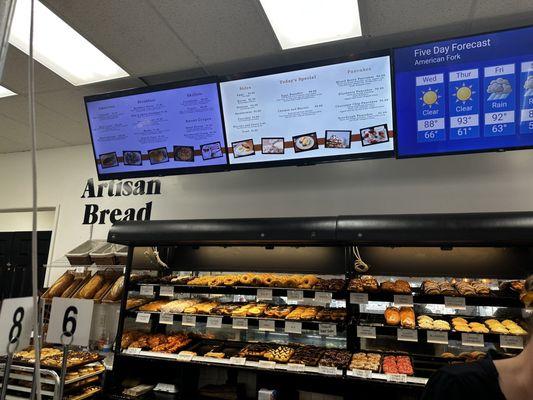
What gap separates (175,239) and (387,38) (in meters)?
2.45

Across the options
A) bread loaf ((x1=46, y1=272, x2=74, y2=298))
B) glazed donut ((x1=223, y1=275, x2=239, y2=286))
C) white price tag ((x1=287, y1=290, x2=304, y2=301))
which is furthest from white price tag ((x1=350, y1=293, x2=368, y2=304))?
bread loaf ((x1=46, y1=272, x2=74, y2=298))

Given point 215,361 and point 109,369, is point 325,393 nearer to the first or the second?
point 215,361

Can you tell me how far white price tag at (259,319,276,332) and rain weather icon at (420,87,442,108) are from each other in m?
2.12

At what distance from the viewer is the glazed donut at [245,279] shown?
334 centimetres

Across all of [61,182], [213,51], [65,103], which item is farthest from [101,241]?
[213,51]

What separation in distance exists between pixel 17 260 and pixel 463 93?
246 inches

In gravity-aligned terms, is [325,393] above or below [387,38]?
below

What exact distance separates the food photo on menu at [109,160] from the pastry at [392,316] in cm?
292

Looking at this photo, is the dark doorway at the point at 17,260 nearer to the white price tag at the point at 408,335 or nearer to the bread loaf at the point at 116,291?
the bread loaf at the point at 116,291

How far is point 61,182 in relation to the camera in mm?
5266

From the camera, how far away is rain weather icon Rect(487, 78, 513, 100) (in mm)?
2773

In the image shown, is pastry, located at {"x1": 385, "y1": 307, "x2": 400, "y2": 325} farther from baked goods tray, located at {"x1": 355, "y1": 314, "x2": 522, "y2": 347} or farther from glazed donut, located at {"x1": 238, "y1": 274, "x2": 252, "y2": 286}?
glazed donut, located at {"x1": 238, "y1": 274, "x2": 252, "y2": 286}

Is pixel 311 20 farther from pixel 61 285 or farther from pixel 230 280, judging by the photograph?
pixel 61 285

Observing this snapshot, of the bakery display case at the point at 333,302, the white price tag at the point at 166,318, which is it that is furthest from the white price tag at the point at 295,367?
the white price tag at the point at 166,318
